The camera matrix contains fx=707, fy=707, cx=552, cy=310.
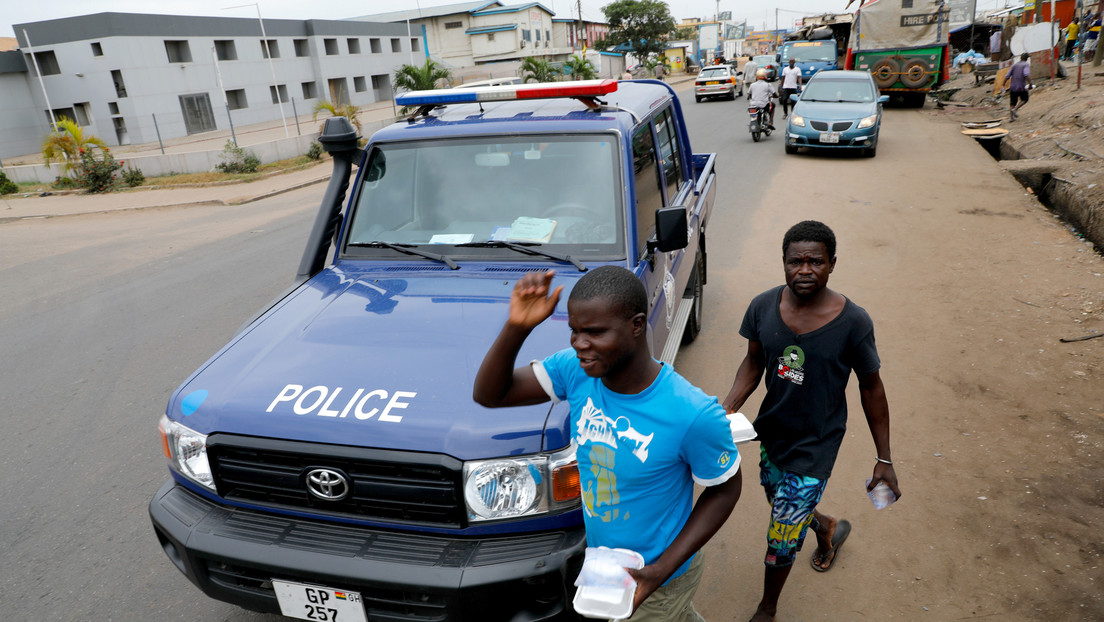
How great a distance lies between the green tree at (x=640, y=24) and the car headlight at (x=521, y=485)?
223 feet

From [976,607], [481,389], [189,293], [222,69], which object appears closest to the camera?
[481,389]

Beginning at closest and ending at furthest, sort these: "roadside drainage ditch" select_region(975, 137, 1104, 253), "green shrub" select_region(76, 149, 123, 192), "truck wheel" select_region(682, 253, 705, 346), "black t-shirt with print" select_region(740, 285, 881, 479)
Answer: "black t-shirt with print" select_region(740, 285, 881, 479) < "truck wheel" select_region(682, 253, 705, 346) < "roadside drainage ditch" select_region(975, 137, 1104, 253) < "green shrub" select_region(76, 149, 123, 192)

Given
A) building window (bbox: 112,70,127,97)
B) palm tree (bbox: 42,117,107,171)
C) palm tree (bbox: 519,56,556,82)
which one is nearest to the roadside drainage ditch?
palm tree (bbox: 519,56,556,82)

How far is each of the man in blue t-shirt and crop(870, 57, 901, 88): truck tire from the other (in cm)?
2263

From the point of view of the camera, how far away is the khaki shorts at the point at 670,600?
2.01 metres

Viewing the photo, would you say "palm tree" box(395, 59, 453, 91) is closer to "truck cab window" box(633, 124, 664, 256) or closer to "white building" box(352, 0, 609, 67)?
"truck cab window" box(633, 124, 664, 256)

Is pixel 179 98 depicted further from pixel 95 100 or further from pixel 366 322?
pixel 366 322

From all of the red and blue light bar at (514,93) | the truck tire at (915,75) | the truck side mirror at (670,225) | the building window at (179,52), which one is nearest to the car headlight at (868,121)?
the truck tire at (915,75)

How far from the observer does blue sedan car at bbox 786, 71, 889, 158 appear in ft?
44.2

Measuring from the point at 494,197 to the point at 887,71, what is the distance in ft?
70.2

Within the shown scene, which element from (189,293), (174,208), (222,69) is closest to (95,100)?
(222,69)

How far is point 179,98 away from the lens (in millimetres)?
31344

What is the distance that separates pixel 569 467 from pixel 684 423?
2.20 ft

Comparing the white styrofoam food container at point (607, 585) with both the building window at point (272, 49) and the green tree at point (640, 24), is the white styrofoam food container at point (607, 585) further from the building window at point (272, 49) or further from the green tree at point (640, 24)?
the green tree at point (640, 24)
